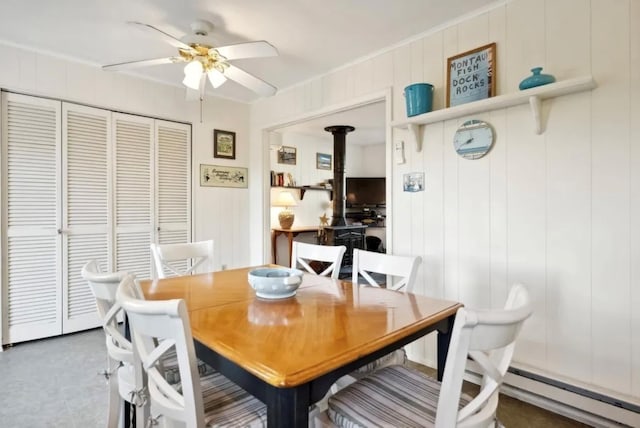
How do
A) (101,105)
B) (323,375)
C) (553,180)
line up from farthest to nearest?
1. (101,105)
2. (553,180)
3. (323,375)

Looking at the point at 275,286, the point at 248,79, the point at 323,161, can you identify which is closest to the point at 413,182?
the point at 248,79

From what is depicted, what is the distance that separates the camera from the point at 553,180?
1.91 metres

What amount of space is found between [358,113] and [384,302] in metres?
3.52

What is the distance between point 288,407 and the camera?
2.71ft

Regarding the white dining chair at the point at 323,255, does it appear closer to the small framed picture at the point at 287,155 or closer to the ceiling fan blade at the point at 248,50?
the ceiling fan blade at the point at 248,50

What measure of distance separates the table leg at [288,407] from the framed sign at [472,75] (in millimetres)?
2069

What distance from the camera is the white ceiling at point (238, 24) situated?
83.3 inches

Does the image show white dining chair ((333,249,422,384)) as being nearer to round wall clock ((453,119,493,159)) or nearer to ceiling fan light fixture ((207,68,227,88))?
round wall clock ((453,119,493,159))

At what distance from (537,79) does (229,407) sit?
2.16 m

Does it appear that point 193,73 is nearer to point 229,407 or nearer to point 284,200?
point 229,407

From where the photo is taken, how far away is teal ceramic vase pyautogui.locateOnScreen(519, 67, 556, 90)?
1.83 metres

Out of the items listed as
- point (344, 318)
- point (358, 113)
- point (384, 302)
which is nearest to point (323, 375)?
point (344, 318)

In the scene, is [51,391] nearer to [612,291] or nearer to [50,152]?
[50,152]

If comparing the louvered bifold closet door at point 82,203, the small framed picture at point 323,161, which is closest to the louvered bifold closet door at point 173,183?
the louvered bifold closet door at point 82,203
